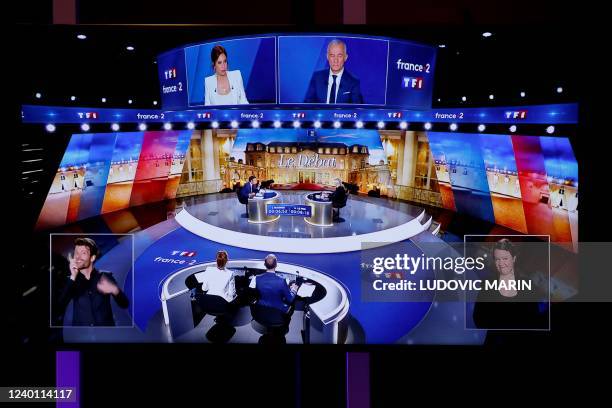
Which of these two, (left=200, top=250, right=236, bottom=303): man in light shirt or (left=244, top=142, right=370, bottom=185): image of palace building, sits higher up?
(left=244, top=142, right=370, bottom=185): image of palace building

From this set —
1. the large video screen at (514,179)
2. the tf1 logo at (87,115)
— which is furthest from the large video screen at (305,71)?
the tf1 logo at (87,115)

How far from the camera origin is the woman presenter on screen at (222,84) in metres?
3.01

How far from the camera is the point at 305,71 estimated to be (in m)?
2.98

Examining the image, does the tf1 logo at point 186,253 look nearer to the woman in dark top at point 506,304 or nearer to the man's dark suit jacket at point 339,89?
the man's dark suit jacket at point 339,89

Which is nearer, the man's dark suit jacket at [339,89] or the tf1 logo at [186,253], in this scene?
the man's dark suit jacket at [339,89]

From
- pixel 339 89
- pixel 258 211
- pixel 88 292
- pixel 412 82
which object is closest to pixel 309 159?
pixel 339 89

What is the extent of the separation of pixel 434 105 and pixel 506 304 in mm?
1612

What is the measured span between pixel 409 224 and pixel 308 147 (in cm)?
100

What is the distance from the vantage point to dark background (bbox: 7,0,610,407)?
2867 mm

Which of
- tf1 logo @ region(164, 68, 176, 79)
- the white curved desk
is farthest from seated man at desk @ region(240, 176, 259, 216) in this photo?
tf1 logo @ region(164, 68, 176, 79)

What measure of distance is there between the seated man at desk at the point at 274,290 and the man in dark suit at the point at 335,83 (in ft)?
4.33

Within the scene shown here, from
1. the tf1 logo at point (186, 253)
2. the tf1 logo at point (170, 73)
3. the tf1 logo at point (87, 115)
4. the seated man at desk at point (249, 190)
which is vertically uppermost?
the tf1 logo at point (170, 73)

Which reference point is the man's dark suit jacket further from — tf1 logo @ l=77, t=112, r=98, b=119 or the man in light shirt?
tf1 logo @ l=77, t=112, r=98, b=119

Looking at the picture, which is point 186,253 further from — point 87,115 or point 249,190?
point 87,115
